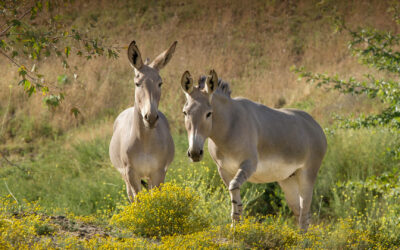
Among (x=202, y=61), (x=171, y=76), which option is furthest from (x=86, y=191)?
(x=202, y=61)

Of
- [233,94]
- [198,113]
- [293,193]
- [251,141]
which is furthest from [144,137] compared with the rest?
[233,94]

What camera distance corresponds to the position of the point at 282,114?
5.30 m

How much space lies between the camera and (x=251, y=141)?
15.1 ft

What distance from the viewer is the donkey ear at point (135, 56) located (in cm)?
479

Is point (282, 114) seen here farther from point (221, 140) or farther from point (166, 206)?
point (166, 206)

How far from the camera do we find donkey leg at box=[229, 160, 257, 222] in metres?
4.31

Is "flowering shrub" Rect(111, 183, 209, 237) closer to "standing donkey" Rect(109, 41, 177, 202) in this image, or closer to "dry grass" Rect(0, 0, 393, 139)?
"standing donkey" Rect(109, 41, 177, 202)

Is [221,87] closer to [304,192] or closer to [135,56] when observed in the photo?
[135,56]

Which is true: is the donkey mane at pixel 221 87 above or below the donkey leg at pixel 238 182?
above

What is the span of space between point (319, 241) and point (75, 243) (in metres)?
2.37

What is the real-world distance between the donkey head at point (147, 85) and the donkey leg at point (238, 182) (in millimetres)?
905

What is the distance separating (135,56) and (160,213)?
5.13ft

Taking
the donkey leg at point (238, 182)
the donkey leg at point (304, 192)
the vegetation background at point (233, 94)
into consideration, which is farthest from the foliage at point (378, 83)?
the donkey leg at point (238, 182)

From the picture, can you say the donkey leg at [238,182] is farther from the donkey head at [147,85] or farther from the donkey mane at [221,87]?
the donkey head at [147,85]
